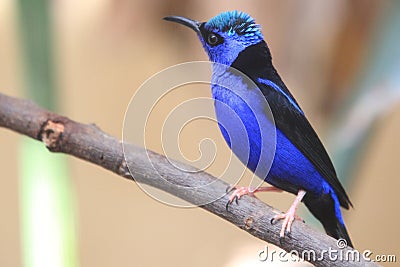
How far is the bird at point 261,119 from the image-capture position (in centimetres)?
28

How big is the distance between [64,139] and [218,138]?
0.12 m

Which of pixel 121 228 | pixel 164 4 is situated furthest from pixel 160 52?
pixel 121 228

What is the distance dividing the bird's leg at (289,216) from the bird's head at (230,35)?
0.25ft

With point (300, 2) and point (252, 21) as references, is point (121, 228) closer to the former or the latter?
point (300, 2)

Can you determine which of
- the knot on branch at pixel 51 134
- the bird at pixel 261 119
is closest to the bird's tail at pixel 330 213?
the bird at pixel 261 119

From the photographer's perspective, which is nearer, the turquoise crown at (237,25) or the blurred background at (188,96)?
the turquoise crown at (237,25)

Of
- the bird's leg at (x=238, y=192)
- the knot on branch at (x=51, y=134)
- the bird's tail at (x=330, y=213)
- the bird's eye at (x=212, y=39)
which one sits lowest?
the bird's tail at (x=330, y=213)

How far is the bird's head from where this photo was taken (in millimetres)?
276

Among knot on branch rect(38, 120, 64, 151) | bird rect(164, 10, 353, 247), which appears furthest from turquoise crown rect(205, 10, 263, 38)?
knot on branch rect(38, 120, 64, 151)

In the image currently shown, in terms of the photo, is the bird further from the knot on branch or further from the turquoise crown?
the knot on branch

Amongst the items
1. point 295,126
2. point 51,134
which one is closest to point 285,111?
point 295,126

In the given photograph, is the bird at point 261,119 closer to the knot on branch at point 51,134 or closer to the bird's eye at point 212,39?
the bird's eye at point 212,39

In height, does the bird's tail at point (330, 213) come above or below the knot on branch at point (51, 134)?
below

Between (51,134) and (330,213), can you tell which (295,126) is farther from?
(51,134)
